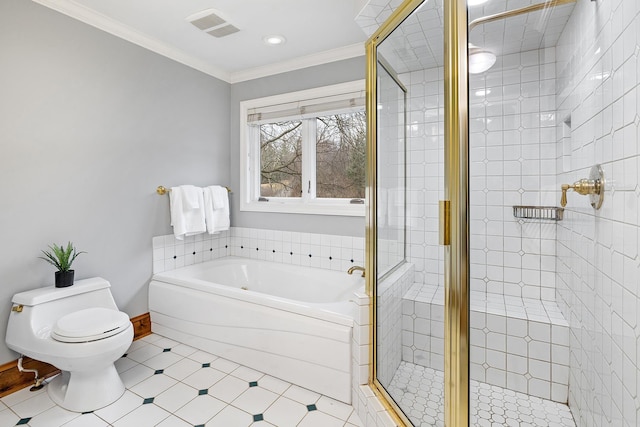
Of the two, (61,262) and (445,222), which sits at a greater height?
(445,222)

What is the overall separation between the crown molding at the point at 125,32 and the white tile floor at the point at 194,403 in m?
2.40

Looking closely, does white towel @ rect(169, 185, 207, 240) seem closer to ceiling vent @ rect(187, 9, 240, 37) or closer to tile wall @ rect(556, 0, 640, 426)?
ceiling vent @ rect(187, 9, 240, 37)

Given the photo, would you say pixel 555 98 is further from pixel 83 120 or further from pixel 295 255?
pixel 83 120

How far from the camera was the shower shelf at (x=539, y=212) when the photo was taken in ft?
5.49

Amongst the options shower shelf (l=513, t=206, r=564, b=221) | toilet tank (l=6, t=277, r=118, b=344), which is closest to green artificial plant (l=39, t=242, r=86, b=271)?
toilet tank (l=6, t=277, r=118, b=344)

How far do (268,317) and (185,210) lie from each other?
1.34 metres

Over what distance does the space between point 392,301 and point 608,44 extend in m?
1.36

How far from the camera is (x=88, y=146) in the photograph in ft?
7.52

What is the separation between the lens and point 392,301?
1.69 m

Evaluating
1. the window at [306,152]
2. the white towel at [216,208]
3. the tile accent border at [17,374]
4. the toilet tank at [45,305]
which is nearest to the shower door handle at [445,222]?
the window at [306,152]

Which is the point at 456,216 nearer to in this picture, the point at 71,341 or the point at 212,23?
the point at 71,341

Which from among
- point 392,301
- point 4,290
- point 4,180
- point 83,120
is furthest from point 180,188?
point 392,301

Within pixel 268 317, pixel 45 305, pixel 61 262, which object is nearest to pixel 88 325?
pixel 45 305

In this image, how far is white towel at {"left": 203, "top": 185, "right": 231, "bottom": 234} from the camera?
10.0 feet
